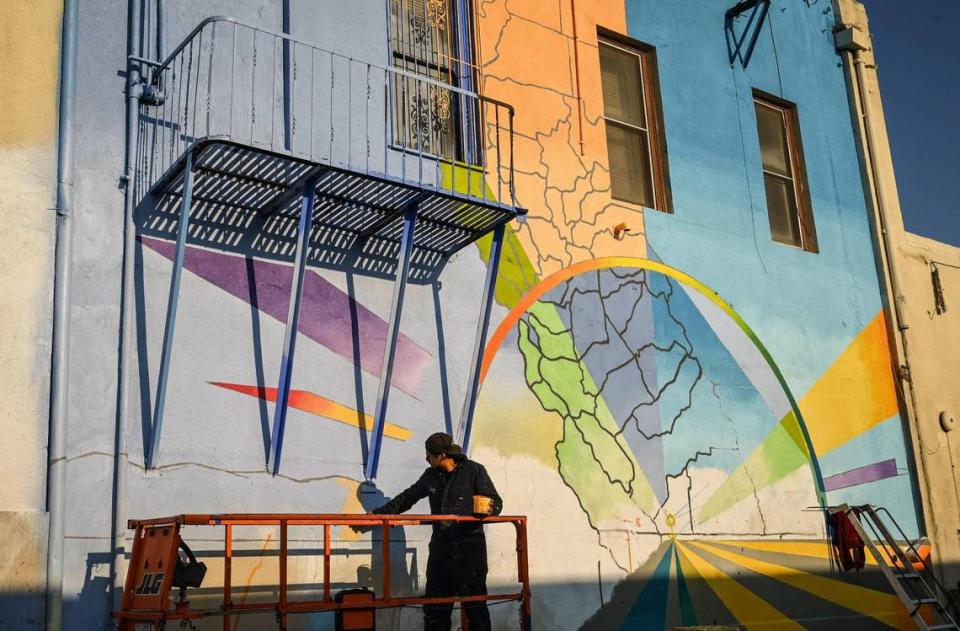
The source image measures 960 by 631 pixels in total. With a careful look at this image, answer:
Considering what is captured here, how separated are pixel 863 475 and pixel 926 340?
2.49 meters

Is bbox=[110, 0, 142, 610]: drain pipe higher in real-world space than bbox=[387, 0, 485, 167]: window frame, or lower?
lower

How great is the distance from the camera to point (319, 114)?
9.97 m

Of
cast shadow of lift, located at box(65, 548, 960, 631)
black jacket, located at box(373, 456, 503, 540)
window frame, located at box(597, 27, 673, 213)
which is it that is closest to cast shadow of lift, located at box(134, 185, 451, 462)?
black jacket, located at box(373, 456, 503, 540)

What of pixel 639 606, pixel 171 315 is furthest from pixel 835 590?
pixel 171 315

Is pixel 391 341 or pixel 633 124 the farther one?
pixel 633 124

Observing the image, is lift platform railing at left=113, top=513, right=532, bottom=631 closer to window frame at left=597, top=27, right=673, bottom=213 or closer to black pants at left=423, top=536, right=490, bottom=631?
black pants at left=423, top=536, right=490, bottom=631

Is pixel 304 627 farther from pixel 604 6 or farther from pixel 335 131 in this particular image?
pixel 604 6

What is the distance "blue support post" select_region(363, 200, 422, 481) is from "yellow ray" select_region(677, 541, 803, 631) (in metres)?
3.92

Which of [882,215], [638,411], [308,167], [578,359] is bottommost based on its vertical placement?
[638,411]

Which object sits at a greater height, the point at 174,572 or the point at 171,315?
the point at 171,315

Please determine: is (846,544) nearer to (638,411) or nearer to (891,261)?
(638,411)

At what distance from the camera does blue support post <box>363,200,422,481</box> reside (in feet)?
30.9

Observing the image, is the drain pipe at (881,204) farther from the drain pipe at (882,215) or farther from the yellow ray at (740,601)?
the yellow ray at (740,601)

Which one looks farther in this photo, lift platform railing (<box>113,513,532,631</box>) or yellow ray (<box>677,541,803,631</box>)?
yellow ray (<box>677,541,803,631</box>)
